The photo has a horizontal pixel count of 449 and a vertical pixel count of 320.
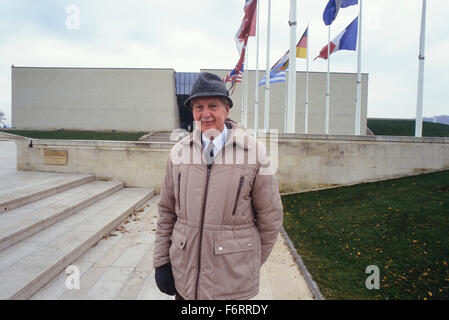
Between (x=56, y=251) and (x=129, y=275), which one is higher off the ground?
(x=56, y=251)

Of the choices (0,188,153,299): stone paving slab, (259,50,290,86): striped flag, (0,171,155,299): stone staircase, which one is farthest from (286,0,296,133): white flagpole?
(0,188,153,299): stone paving slab

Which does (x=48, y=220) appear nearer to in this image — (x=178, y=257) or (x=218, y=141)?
(x=178, y=257)

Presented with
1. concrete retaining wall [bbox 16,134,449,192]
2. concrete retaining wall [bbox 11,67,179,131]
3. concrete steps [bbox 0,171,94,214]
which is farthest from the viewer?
concrete retaining wall [bbox 11,67,179,131]

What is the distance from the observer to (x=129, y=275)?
3.89 meters

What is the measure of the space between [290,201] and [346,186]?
93.6 inches

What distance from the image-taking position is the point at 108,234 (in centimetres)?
535

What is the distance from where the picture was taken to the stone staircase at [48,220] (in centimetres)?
350

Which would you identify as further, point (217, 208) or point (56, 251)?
point (56, 251)

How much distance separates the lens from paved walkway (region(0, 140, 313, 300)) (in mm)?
3379

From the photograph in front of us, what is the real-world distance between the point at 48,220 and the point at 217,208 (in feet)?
16.1

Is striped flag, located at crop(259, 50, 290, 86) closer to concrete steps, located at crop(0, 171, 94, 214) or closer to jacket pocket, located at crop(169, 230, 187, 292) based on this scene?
concrete steps, located at crop(0, 171, 94, 214)

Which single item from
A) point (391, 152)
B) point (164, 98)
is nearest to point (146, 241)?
point (391, 152)

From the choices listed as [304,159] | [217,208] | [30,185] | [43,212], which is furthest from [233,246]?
[304,159]
